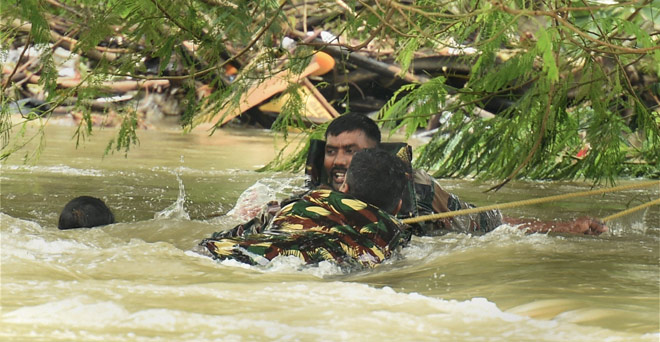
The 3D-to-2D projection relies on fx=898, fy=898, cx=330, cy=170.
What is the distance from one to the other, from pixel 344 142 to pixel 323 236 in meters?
1.14

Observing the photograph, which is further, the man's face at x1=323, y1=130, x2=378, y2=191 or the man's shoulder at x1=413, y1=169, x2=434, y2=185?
the man's shoulder at x1=413, y1=169, x2=434, y2=185

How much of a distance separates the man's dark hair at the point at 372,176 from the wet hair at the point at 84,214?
165cm

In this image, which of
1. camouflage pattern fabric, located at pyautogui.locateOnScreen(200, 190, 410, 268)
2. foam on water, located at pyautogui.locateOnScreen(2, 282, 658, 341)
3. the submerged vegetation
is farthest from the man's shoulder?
foam on water, located at pyautogui.locateOnScreen(2, 282, 658, 341)

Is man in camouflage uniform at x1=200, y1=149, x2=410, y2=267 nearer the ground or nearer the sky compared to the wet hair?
nearer the sky

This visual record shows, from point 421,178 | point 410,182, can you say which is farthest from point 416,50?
point 410,182

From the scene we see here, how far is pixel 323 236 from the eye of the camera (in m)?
3.74

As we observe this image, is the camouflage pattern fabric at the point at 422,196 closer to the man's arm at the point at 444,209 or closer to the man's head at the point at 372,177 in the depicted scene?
the man's arm at the point at 444,209

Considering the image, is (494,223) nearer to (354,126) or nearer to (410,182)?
(410,182)

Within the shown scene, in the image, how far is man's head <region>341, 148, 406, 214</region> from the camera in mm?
3982

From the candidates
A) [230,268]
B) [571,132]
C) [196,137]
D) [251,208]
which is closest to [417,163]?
[571,132]

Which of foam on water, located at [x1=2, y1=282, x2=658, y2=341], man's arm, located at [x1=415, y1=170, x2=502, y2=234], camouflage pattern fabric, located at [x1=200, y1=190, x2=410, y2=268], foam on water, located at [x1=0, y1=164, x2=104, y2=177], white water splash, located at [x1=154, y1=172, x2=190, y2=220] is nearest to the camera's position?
foam on water, located at [x1=2, y1=282, x2=658, y2=341]

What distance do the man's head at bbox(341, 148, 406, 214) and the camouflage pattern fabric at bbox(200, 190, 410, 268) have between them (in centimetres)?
11

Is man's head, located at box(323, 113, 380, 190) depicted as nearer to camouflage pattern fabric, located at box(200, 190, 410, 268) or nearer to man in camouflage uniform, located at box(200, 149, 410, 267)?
man in camouflage uniform, located at box(200, 149, 410, 267)

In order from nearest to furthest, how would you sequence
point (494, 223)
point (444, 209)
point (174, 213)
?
point (444, 209) → point (494, 223) → point (174, 213)
